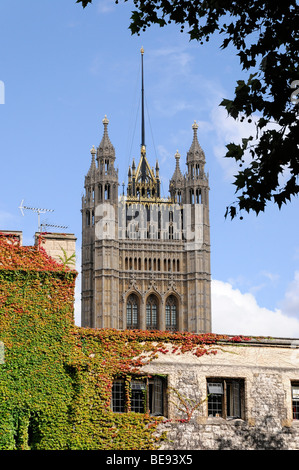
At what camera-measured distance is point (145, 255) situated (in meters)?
122

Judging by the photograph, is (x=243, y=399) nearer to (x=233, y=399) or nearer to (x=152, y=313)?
(x=233, y=399)

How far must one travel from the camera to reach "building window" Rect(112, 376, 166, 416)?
84.2ft

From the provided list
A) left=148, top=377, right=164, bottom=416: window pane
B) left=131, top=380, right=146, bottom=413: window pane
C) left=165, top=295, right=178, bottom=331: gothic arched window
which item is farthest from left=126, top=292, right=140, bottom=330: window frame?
left=131, top=380, right=146, bottom=413: window pane

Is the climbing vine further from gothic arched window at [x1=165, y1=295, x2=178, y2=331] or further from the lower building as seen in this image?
gothic arched window at [x1=165, y1=295, x2=178, y2=331]

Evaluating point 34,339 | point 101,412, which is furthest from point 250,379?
point 34,339

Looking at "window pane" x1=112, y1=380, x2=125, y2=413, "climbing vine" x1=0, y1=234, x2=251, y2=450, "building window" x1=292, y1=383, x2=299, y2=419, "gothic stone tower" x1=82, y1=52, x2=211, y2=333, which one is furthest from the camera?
"gothic stone tower" x1=82, y1=52, x2=211, y2=333

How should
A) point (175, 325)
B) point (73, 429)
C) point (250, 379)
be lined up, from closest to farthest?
point (73, 429) → point (250, 379) → point (175, 325)

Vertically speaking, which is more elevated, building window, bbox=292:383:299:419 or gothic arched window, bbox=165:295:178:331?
Answer: gothic arched window, bbox=165:295:178:331

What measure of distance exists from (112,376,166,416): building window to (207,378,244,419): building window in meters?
1.55

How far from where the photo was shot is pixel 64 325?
997 inches

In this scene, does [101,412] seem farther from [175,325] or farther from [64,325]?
[175,325]

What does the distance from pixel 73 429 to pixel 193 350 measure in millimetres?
4709
